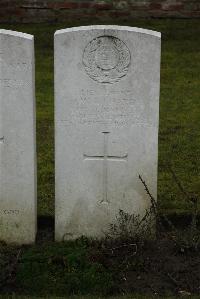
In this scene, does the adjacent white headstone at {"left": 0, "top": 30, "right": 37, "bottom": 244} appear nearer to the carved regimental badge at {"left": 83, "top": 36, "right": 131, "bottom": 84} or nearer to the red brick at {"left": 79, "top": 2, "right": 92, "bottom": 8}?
the carved regimental badge at {"left": 83, "top": 36, "right": 131, "bottom": 84}

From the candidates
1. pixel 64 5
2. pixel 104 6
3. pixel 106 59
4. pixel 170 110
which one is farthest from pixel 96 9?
pixel 106 59

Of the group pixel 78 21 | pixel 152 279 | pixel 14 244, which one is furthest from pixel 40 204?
pixel 78 21

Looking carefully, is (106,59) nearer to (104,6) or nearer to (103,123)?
(103,123)

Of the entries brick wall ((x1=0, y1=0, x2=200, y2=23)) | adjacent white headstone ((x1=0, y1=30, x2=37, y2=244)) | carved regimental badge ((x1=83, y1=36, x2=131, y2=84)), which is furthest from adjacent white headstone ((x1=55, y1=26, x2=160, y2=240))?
brick wall ((x1=0, y1=0, x2=200, y2=23))

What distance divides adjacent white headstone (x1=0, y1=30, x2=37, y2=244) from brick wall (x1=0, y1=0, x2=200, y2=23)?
6907 mm

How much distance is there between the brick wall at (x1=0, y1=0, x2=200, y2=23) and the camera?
38.7 feet

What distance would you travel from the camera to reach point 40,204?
19.6 ft

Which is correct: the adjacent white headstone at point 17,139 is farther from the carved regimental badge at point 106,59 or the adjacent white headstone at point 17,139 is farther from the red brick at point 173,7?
the red brick at point 173,7

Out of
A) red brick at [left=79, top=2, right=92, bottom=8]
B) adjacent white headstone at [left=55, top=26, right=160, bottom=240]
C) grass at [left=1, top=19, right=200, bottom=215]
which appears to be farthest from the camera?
red brick at [left=79, top=2, right=92, bottom=8]

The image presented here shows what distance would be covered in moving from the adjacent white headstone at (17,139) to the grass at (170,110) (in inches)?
17.9

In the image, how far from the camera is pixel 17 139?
5184mm

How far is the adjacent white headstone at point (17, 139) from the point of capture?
505cm

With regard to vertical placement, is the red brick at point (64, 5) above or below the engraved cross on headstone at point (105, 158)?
above

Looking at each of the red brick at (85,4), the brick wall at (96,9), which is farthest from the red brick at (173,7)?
the red brick at (85,4)
